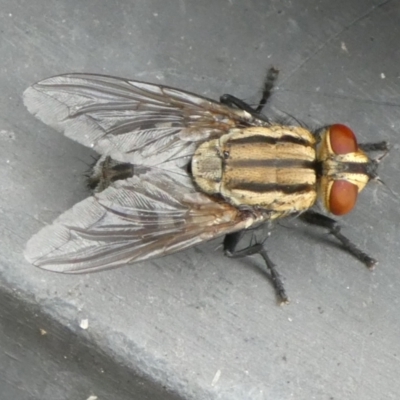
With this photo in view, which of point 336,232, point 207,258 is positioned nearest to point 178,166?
point 207,258

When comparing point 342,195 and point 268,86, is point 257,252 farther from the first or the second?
point 268,86

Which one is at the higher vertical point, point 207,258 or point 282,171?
point 282,171

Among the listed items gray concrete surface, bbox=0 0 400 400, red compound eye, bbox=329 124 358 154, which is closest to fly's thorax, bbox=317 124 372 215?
red compound eye, bbox=329 124 358 154

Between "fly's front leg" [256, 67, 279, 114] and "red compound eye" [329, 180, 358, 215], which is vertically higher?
"fly's front leg" [256, 67, 279, 114]

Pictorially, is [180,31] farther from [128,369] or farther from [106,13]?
[128,369]

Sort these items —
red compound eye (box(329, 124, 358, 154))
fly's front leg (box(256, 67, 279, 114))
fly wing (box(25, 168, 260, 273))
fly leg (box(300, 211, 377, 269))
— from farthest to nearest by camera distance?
fly's front leg (box(256, 67, 279, 114)) → fly leg (box(300, 211, 377, 269)) → red compound eye (box(329, 124, 358, 154)) → fly wing (box(25, 168, 260, 273))

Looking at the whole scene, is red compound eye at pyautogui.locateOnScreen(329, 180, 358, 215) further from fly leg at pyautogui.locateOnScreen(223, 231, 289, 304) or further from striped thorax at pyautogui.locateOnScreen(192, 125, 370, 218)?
fly leg at pyautogui.locateOnScreen(223, 231, 289, 304)

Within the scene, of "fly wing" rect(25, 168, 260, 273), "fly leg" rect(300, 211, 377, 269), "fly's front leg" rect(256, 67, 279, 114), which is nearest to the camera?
"fly wing" rect(25, 168, 260, 273)

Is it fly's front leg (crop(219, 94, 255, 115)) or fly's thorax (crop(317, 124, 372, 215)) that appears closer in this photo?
fly's thorax (crop(317, 124, 372, 215))
